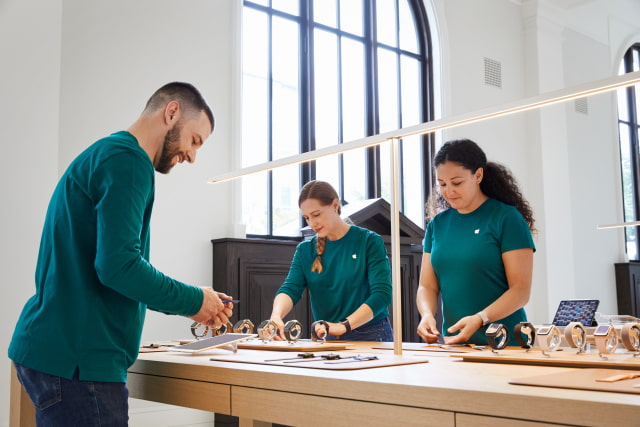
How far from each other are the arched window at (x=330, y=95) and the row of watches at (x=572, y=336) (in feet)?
12.5

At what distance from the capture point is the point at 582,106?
8969mm

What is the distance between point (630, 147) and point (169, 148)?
926 cm

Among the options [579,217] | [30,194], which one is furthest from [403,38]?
[30,194]

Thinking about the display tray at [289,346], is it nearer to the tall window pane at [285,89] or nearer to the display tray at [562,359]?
the display tray at [562,359]

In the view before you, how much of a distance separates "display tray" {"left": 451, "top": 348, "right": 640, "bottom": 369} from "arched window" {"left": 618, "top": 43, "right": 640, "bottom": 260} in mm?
8252

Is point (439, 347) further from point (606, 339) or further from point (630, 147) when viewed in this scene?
point (630, 147)

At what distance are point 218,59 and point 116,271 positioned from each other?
4.12 meters

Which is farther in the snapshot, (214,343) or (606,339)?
(214,343)

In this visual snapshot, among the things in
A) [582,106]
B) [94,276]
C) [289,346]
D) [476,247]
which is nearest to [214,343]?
[289,346]

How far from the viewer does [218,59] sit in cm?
545

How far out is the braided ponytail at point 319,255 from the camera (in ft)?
9.75

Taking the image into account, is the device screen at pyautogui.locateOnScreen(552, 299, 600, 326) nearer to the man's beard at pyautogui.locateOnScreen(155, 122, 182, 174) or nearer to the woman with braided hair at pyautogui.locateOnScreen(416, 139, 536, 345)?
the woman with braided hair at pyautogui.locateOnScreen(416, 139, 536, 345)

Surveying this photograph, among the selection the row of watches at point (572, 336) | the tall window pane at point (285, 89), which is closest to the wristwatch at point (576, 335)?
the row of watches at point (572, 336)

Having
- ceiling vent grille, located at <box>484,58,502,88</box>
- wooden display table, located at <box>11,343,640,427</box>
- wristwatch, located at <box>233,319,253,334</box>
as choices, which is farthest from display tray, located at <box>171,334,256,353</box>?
ceiling vent grille, located at <box>484,58,502,88</box>
